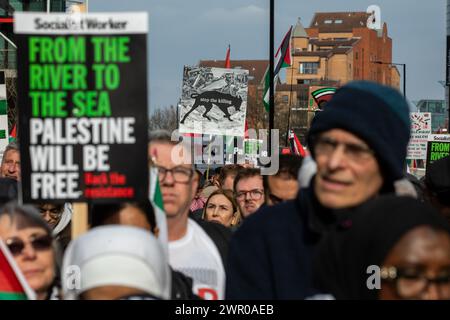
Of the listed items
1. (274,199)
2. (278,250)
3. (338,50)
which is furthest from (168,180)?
(338,50)

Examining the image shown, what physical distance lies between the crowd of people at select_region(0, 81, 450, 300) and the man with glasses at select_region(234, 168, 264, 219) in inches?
134

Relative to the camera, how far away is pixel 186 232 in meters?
5.12

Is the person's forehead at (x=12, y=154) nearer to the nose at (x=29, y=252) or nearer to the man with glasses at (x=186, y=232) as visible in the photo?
the man with glasses at (x=186, y=232)

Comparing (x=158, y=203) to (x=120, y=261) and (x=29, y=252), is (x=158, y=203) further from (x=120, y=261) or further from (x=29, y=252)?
(x=120, y=261)

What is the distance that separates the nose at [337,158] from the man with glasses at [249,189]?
4268 mm

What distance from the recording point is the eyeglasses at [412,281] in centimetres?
300

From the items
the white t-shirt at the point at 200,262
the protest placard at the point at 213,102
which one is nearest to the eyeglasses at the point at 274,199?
the white t-shirt at the point at 200,262

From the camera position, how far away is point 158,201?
4.77m

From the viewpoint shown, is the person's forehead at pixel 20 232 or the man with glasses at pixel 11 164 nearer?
the person's forehead at pixel 20 232

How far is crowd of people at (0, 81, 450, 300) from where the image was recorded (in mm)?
3041

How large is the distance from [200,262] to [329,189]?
4.91 ft

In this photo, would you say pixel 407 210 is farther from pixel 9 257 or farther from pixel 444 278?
pixel 9 257
